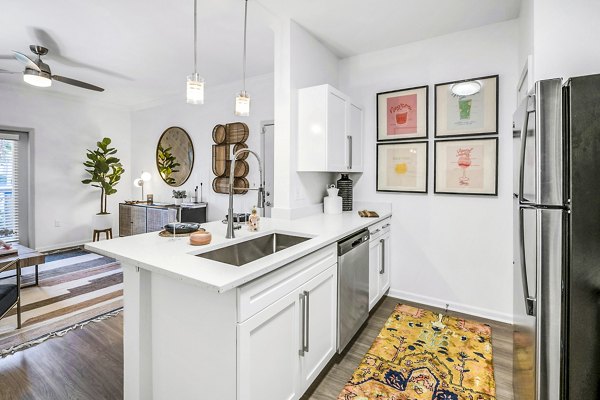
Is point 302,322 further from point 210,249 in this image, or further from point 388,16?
point 388,16

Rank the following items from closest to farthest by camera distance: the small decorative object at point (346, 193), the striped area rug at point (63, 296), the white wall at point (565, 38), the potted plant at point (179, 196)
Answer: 1. the white wall at point (565, 38)
2. the striped area rug at point (63, 296)
3. the small decorative object at point (346, 193)
4. the potted plant at point (179, 196)

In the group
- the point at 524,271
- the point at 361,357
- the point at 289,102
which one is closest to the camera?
the point at 524,271

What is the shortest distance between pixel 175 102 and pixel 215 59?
2.06 m

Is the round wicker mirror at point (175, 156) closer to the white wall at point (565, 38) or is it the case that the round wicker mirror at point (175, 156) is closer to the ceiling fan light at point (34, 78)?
the ceiling fan light at point (34, 78)

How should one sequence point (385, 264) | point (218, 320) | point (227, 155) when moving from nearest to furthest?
point (218, 320) → point (385, 264) → point (227, 155)

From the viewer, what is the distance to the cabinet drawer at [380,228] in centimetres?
266

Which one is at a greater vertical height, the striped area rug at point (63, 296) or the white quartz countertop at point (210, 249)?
the white quartz countertop at point (210, 249)

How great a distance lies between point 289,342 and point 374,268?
1400 mm

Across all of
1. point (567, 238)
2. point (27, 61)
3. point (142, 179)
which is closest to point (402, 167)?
point (567, 238)

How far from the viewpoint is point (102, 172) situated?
17.6 feet

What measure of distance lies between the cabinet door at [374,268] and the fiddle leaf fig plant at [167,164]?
4035 millimetres

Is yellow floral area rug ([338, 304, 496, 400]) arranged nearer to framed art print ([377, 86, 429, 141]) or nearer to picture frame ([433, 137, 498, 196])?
picture frame ([433, 137, 498, 196])

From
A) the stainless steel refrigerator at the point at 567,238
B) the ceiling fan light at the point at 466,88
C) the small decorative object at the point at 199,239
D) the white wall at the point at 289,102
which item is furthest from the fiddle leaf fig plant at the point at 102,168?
the stainless steel refrigerator at the point at 567,238

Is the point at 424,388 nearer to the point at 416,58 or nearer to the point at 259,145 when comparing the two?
the point at 416,58
